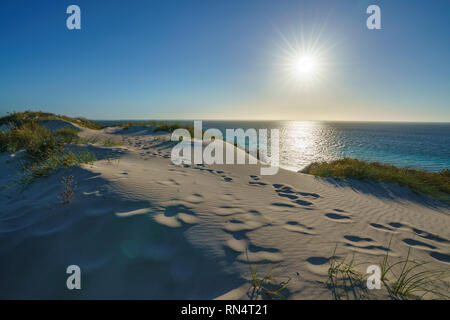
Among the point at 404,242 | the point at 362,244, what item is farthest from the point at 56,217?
the point at 404,242

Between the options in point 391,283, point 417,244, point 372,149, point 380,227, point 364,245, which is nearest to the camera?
point 391,283

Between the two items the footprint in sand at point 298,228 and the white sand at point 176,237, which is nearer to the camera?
the white sand at point 176,237

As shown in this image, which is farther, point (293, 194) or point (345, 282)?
point (293, 194)

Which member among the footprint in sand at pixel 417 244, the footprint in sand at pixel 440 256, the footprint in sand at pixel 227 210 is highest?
the footprint in sand at pixel 227 210

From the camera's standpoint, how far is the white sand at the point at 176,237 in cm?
155

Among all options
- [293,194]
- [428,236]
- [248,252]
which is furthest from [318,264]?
[428,236]

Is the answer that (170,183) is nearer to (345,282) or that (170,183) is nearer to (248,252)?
(248,252)

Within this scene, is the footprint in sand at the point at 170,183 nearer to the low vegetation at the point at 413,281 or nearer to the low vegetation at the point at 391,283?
the low vegetation at the point at 391,283

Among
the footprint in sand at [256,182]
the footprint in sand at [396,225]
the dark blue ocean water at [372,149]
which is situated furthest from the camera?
the dark blue ocean water at [372,149]

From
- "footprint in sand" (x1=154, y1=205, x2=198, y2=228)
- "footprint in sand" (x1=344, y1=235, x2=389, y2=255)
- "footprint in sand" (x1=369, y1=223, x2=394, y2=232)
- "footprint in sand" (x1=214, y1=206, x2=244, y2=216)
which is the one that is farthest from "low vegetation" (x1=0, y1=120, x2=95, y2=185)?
"footprint in sand" (x1=369, y1=223, x2=394, y2=232)

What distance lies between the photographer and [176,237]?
2000 mm

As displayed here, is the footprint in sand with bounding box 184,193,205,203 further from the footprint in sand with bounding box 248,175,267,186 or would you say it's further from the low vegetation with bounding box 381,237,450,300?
the low vegetation with bounding box 381,237,450,300

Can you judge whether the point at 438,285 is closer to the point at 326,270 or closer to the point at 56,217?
the point at 326,270

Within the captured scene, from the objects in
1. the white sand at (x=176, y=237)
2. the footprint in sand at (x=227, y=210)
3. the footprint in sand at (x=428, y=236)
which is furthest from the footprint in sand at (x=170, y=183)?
the footprint in sand at (x=428, y=236)
